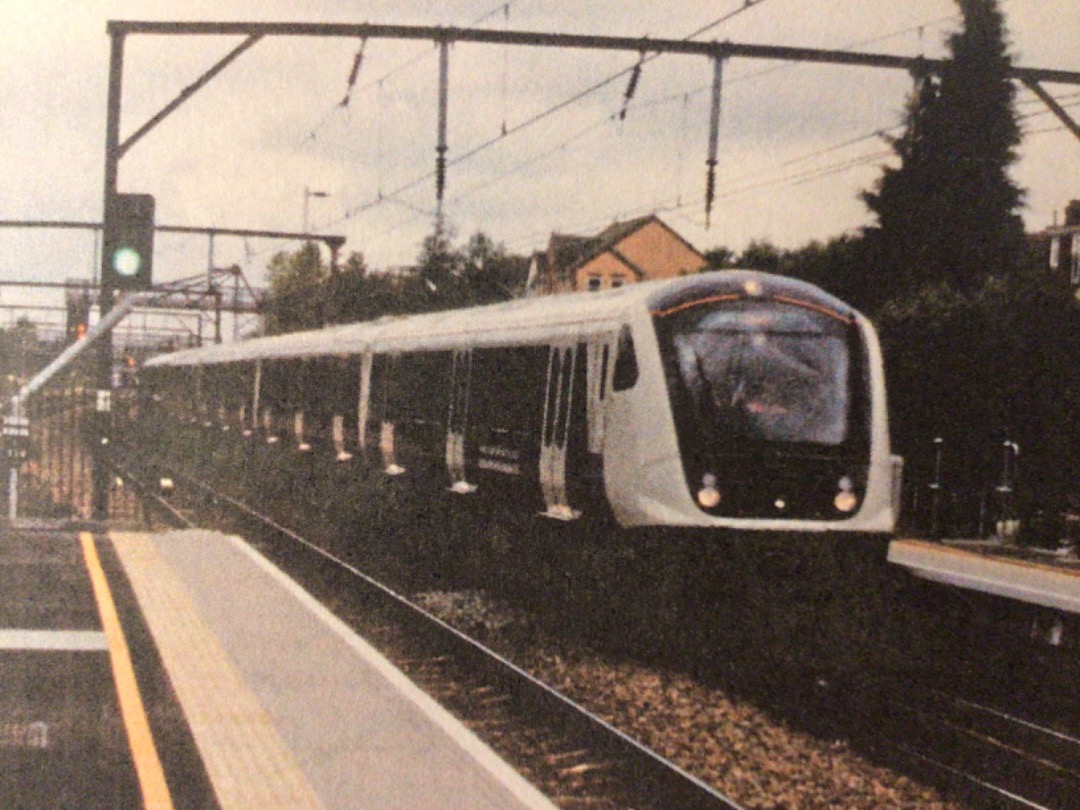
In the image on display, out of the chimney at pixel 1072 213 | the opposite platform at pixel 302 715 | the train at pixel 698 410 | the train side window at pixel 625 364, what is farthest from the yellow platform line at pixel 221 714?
the chimney at pixel 1072 213

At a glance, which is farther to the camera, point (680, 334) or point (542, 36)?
point (542, 36)

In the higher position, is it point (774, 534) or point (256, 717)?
point (774, 534)

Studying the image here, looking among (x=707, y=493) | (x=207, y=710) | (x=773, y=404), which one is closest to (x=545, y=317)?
(x=773, y=404)

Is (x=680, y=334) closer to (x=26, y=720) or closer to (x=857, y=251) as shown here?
(x=26, y=720)

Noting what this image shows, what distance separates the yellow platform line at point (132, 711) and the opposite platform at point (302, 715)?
25cm

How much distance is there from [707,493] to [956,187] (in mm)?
14105

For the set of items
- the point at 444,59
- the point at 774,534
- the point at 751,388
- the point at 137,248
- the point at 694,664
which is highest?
the point at 444,59

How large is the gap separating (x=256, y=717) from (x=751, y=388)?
19.4ft

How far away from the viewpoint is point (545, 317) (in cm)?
1653

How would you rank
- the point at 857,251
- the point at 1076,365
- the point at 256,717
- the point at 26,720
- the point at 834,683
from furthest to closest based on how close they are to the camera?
the point at 857,251, the point at 1076,365, the point at 834,683, the point at 256,717, the point at 26,720

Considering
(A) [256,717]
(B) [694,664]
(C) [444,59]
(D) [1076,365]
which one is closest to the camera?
(A) [256,717]

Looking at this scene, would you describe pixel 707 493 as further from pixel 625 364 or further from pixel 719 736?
pixel 719 736

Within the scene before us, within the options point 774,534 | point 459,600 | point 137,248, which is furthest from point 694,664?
point 137,248

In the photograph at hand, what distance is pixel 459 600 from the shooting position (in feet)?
55.4
